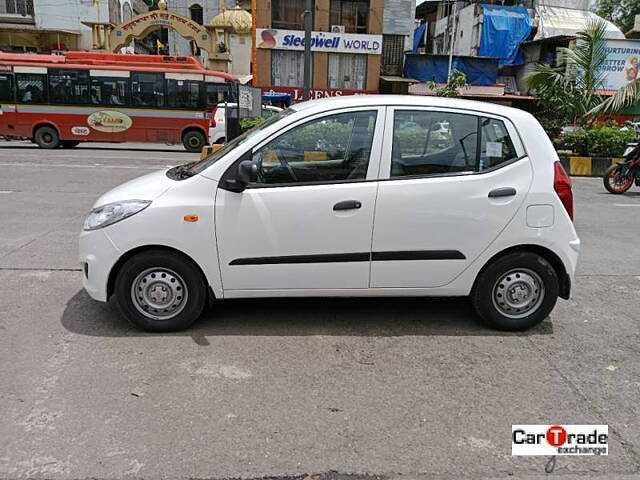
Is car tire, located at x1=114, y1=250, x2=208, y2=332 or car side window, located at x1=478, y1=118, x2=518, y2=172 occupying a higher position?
car side window, located at x1=478, y1=118, x2=518, y2=172

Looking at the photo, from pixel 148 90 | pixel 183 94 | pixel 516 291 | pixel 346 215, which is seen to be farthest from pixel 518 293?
pixel 148 90

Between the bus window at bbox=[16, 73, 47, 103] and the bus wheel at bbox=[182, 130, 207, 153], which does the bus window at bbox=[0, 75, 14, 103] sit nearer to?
the bus window at bbox=[16, 73, 47, 103]

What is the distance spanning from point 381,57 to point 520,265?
28.8 m

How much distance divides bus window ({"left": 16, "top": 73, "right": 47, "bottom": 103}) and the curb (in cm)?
1692

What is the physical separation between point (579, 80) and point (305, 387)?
17369mm

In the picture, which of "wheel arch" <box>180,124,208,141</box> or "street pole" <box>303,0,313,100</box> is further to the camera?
"wheel arch" <box>180,124,208,141</box>

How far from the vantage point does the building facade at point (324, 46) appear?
28.7 meters

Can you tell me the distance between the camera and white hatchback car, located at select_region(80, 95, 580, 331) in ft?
12.8

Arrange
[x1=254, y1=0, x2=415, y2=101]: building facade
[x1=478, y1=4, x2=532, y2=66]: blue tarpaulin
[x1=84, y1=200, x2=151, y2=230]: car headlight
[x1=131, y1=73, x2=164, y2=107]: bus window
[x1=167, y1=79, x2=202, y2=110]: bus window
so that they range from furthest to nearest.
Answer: [x1=478, y1=4, x2=532, y2=66]: blue tarpaulin, [x1=254, y1=0, x2=415, y2=101]: building facade, [x1=167, y1=79, x2=202, y2=110]: bus window, [x1=131, y1=73, x2=164, y2=107]: bus window, [x1=84, y1=200, x2=151, y2=230]: car headlight

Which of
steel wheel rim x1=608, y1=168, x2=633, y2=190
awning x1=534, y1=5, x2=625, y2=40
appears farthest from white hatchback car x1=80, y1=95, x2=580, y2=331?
awning x1=534, y1=5, x2=625, y2=40

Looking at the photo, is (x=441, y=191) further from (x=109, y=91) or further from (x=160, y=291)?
(x=109, y=91)

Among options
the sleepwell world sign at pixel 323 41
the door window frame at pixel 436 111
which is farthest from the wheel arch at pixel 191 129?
the door window frame at pixel 436 111

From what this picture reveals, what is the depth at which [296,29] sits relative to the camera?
29.0 meters

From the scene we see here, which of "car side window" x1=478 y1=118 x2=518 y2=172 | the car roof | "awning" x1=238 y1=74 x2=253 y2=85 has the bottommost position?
"car side window" x1=478 y1=118 x2=518 y2=172
